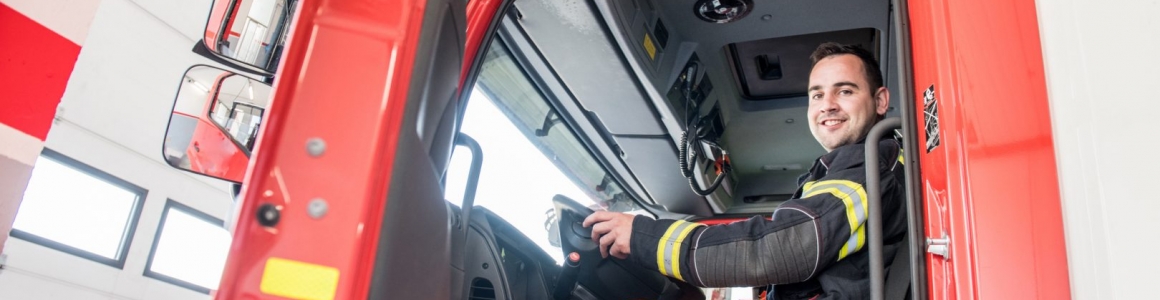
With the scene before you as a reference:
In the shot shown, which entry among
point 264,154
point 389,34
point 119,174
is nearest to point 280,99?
point 264,154

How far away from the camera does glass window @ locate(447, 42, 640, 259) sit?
3455mm

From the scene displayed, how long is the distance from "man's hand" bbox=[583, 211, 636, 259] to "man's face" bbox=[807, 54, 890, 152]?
62cm

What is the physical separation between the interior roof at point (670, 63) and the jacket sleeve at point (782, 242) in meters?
1.40

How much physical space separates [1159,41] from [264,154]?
1.08m

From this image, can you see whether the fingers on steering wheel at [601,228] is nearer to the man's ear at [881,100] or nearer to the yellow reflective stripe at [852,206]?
the yellow reflective stripe at [852,206]

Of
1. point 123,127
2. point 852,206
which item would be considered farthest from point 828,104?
point 123,127

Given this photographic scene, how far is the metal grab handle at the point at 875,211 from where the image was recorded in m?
1.32

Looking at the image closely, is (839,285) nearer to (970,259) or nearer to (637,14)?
(970,259)

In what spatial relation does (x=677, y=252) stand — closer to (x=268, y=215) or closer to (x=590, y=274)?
(x=590, y=274)

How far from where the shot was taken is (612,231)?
6.16 feet

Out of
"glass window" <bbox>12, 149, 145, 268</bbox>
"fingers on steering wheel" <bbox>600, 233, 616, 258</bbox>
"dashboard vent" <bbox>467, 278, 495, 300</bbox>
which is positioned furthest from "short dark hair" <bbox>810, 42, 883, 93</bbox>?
"glass window" <bbox>12, 149, 145, 268</bbox>

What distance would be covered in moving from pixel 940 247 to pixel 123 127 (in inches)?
311

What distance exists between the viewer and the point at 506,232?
2279 millimetres

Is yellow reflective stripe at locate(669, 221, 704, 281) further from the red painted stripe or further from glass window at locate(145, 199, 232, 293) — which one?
glass window at locate(145, 199, 232, 293)
